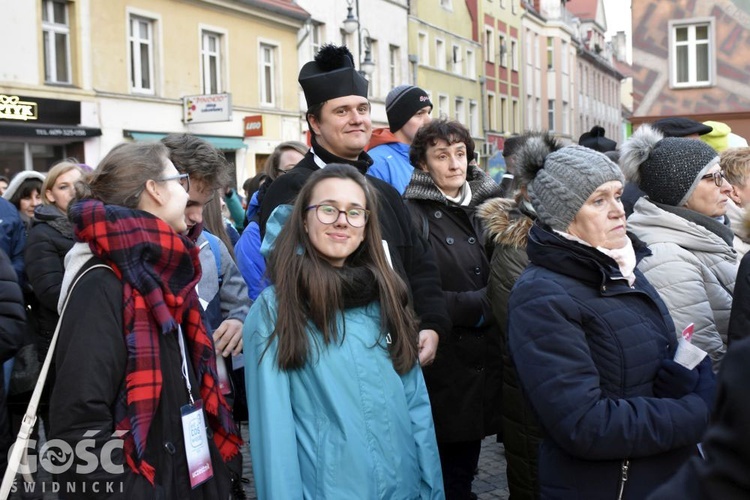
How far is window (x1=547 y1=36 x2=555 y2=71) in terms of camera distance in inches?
2275

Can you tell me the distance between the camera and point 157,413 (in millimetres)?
3000

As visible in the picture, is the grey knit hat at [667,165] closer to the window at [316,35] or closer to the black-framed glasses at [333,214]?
the black-framed glasses at [333,214]

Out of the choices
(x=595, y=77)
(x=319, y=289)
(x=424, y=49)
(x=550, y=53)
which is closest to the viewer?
(x=319, y=289)

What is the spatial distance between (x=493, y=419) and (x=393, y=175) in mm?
1651

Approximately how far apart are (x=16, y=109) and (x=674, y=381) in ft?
57.2

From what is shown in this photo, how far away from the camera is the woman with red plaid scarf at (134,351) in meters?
2.81

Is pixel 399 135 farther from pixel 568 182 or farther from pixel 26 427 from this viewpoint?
pixel 26 427

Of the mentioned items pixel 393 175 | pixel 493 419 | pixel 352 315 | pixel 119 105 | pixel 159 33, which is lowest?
pixel 493 419

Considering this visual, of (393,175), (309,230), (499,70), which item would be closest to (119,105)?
(393,175)

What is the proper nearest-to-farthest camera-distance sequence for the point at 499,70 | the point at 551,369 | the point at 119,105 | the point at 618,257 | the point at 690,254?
the point at 551,369
the point at 618,257
the point at 690,254
the point at 119,105
the point at 499,70

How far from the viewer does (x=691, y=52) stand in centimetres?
2969

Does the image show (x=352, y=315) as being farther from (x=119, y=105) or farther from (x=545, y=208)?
(x=119, y=105)

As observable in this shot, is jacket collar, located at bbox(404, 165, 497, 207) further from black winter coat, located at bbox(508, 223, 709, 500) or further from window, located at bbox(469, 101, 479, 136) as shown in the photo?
window, located at bbox(469, 101, 479, 136)

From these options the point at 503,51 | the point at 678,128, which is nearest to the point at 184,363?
the point at 678,128
